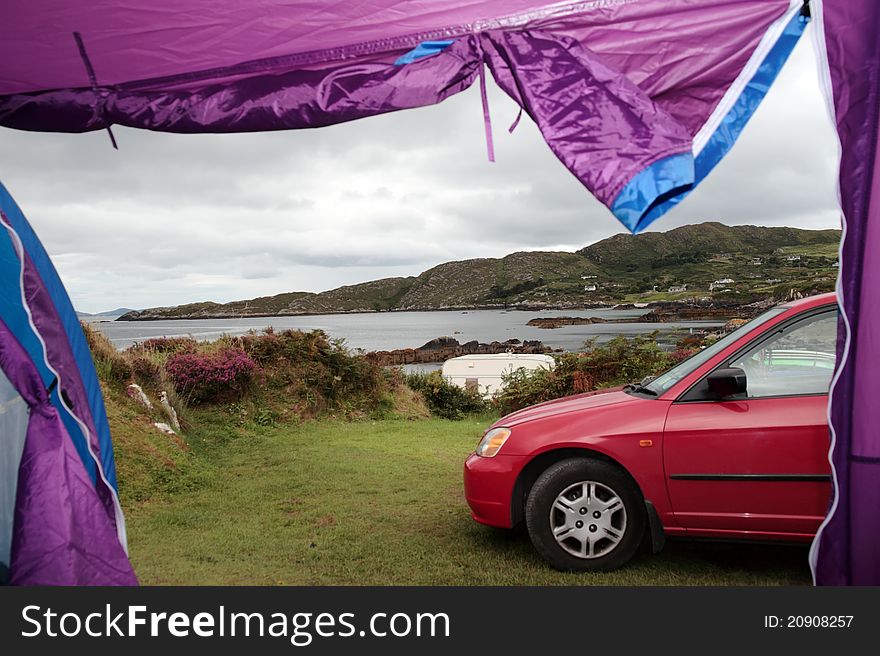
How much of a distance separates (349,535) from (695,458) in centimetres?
288

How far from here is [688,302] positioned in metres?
20.5

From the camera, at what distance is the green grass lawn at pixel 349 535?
4.58 meters

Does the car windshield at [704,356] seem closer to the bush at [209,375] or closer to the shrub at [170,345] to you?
the bush at [209,375]

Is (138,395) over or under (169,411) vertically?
over

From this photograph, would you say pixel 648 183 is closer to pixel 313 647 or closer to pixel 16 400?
pixel 313 647

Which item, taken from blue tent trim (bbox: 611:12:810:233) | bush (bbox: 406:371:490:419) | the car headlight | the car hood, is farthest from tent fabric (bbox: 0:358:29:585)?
bush (bbox: 406:371:490:419)

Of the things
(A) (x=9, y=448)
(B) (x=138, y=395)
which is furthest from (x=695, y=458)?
(B) (x=138, y=395)

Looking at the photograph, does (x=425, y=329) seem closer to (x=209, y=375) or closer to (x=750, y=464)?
(x=209, y=375)

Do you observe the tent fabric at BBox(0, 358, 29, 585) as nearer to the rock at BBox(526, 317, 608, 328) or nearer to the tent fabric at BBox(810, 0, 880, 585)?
the tent fabric at BBox(810, 0, 880, 585)

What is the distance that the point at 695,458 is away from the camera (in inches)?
166

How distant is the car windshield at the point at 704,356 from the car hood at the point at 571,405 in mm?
218

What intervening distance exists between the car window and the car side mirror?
14 centimetres

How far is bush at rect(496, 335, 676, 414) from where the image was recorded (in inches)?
515

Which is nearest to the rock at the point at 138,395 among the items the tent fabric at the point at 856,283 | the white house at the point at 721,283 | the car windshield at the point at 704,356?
the car windshield at the point at 704,356
